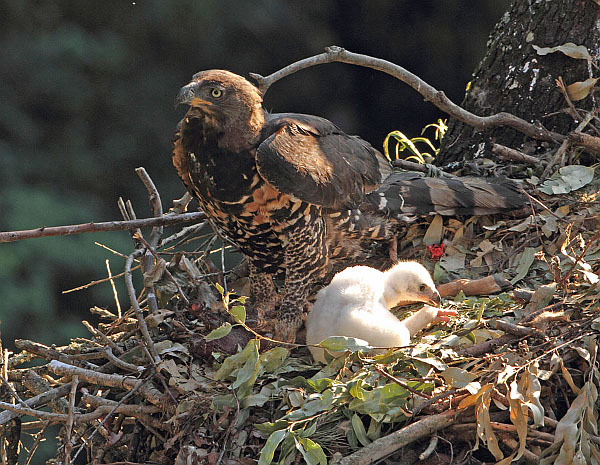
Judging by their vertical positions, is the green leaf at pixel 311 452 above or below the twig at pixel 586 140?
below

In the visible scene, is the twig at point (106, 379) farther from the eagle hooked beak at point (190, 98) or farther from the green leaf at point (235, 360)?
the eagle hooked beak at point (190, 98)

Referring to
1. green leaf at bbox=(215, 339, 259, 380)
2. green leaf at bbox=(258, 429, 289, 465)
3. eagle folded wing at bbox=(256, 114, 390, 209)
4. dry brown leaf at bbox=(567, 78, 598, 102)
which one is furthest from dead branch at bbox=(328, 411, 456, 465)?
dry brown leaf at bbox=(567, 78, 598, 102)

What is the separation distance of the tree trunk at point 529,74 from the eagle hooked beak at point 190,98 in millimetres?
1125

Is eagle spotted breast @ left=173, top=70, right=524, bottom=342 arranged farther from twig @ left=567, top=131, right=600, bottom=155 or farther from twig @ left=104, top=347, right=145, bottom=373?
twig @ left=104, top=347, right=145, bottom=373

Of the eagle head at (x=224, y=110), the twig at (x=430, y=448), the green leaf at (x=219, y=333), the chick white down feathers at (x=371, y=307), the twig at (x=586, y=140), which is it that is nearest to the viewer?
the twig at (x=430, y=448)

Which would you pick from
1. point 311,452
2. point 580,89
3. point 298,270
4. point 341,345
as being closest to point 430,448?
point 311,452

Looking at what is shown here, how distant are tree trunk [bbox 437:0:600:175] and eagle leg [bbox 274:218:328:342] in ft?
2.57

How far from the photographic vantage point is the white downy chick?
2.01 meters

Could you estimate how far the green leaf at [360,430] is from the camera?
1697 millimetres

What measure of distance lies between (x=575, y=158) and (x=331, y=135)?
900 millimetres

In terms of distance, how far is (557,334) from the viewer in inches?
72.7

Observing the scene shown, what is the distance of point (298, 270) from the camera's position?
2.31 m

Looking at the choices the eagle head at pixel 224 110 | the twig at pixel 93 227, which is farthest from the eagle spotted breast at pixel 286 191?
the twig at pixel 93 227

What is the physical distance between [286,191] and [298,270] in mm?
287
